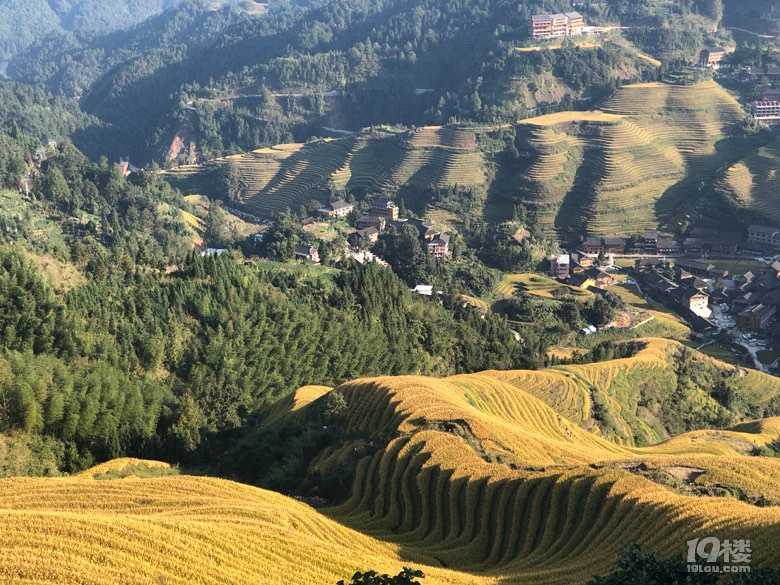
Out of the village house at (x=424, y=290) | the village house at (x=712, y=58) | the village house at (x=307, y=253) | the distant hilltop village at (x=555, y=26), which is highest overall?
the distant hilltop village at (x=555, y=26)

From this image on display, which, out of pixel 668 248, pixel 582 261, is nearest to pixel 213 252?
pixel 582 261

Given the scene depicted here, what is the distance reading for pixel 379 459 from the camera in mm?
19344

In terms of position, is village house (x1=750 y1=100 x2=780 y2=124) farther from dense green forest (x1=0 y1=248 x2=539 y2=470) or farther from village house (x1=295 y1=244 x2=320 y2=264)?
dense green forest (x1=0 y1=248 x2=539 y2=470)

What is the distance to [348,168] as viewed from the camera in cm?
7512

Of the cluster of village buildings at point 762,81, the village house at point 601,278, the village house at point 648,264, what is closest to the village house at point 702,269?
the village house at point 648,264

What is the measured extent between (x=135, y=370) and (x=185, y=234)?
91.8 feet

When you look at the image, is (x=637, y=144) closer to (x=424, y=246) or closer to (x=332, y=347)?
(x=424, y=246)

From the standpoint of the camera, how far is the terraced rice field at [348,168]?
229 feet

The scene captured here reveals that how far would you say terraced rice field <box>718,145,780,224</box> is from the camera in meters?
59.0

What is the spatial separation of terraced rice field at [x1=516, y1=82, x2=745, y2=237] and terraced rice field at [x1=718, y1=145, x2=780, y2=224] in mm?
3256

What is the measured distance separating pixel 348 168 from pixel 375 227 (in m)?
16.3

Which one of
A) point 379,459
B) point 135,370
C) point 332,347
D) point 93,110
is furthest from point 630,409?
point 93,110

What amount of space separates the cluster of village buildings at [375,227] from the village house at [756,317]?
66.6 feet

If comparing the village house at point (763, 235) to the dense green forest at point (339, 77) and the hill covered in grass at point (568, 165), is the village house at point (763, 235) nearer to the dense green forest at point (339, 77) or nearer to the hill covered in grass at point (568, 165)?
the hill covered in grass at point (568, 165)
